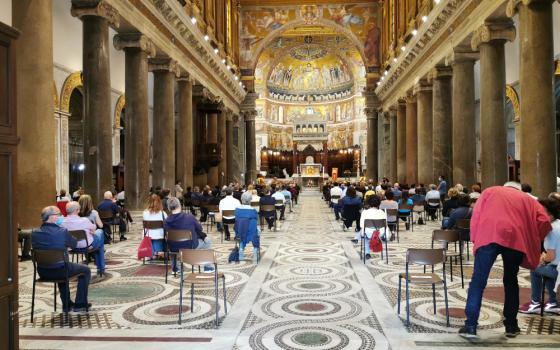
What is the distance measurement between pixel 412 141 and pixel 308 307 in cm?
1830

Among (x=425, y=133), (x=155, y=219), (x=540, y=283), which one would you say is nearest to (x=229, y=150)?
(x=425, y=133)

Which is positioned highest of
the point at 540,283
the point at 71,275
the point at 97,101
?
the point at 97,101

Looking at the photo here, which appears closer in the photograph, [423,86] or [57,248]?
[57,248]

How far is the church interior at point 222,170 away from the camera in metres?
4.51

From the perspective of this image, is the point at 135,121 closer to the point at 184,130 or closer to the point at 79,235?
the point at 184,130

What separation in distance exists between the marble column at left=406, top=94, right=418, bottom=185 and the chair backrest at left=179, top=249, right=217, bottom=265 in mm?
18625

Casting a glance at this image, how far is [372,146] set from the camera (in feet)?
110

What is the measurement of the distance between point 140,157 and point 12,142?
11535mm

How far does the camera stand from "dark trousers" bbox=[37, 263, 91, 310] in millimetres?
5031

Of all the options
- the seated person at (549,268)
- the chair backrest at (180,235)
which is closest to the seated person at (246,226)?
the chair backrest at (180,235)

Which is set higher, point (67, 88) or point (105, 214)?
point (67, 88)

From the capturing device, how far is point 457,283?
6.50 m

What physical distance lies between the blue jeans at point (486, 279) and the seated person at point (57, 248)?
4022 millimetres

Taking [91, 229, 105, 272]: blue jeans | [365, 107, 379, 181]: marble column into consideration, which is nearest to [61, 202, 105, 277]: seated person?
[91, 229, 105, 272]: blue jeans
